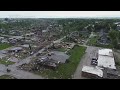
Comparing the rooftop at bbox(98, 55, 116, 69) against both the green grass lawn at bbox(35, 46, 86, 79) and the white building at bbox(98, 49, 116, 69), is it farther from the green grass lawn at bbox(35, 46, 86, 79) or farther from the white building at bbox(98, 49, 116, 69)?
the green grass lawn at bbox(35, 46, 86, 79)

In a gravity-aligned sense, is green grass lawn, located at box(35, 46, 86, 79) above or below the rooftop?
below

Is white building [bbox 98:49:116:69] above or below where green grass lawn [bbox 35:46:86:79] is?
above

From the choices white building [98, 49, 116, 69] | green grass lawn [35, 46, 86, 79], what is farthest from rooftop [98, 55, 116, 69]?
green grass lawn [35, 46, 86, 79]

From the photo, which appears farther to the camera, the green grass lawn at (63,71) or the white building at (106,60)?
the white building at (106,60)

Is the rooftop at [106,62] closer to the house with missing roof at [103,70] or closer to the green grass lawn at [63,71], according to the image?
the house with missing roof at [103,70]

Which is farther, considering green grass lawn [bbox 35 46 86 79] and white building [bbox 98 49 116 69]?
white building [bbox 98 49 116 69]

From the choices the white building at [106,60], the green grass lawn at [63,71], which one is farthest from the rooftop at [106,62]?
the green grass lawn at [63,71]

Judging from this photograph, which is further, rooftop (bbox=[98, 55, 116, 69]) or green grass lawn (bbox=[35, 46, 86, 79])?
rooftop (bbox=[98, 55, 116, 69])

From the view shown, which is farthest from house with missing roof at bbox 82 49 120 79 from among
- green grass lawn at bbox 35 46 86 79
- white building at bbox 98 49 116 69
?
green grass lawn at bbox 35 46 86 79

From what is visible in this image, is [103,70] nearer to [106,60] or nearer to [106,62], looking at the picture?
[106,62]

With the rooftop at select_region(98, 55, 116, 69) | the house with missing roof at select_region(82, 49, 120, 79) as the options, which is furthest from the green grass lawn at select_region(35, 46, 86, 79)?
the rooftop at select_region(98, 55, 116, 69)

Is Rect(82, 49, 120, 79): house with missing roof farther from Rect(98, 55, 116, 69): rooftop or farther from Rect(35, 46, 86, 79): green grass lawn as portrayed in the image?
Rect(35, 46, 86, 79): green grass lawn
